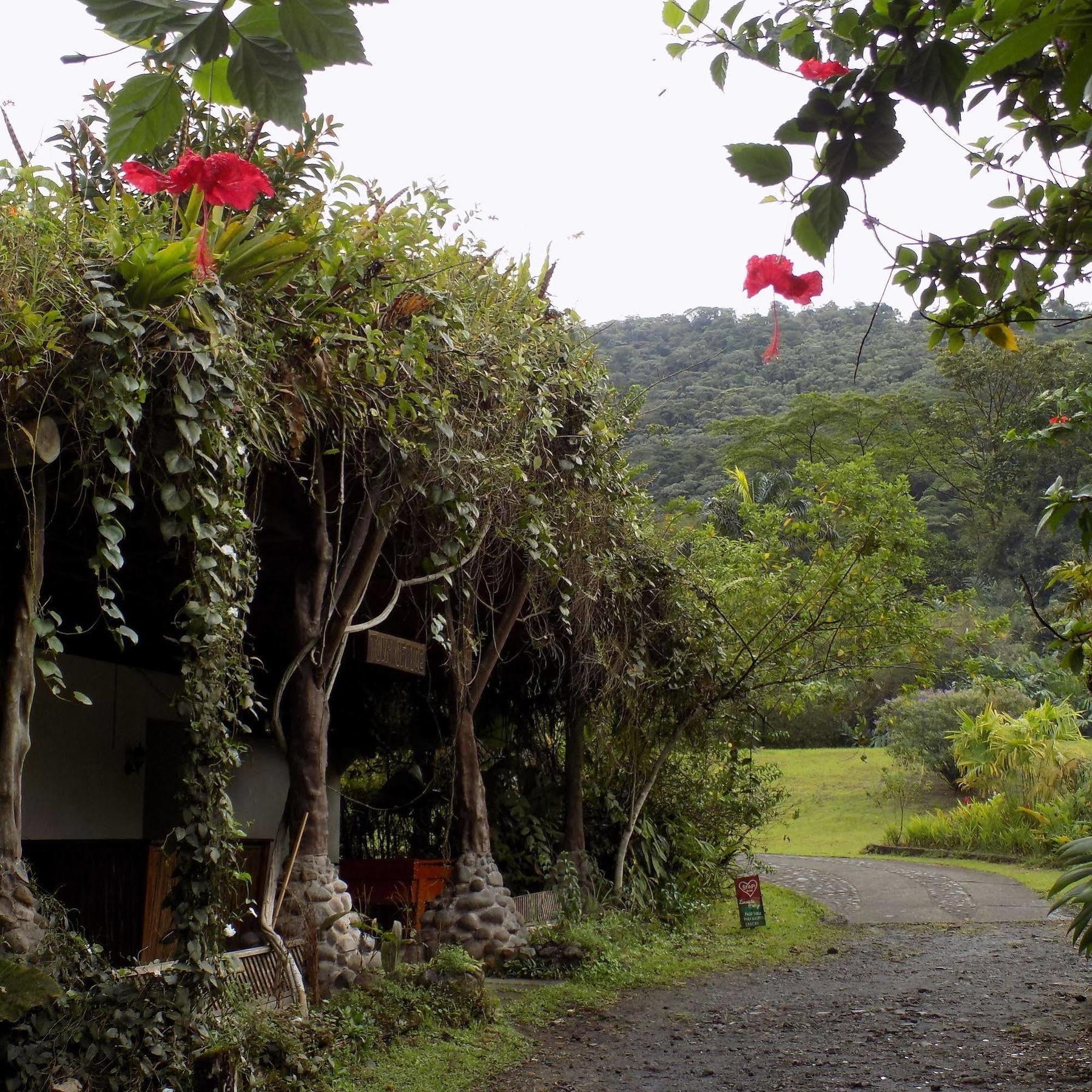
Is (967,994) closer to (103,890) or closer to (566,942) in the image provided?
(566,942)

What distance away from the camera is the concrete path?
1152 centimetres

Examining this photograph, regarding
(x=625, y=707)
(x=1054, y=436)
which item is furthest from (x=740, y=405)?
(x=1054, y=436)

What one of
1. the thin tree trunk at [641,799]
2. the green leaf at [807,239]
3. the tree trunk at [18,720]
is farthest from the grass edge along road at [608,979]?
the green leaf at [807,239]

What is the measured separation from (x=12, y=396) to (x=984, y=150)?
3387mm

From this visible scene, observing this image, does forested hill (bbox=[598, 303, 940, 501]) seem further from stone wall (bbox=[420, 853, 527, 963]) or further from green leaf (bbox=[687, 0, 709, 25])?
green leaf (bbox=[687, 0, 709, 25])

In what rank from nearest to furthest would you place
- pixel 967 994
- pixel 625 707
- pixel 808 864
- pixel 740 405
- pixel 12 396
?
pixel 12 396 → pixel 967 994 → pixel 625 707 → pixel 808 864 → pixel 740 405

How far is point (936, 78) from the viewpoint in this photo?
1.68 metres

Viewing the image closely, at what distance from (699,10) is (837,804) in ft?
77.2

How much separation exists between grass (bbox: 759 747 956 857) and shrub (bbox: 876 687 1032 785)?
1.03 m

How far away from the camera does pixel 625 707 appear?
1006 centimetres

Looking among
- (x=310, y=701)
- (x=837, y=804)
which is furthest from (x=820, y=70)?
(x=837, y=804)

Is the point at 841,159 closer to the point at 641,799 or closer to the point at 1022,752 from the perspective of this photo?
the point at 641,799

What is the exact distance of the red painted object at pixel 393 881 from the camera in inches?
350

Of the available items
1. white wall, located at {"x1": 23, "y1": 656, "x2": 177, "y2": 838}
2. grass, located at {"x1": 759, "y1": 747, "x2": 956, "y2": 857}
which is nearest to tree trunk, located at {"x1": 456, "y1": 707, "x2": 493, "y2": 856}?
white wall, located at {"x1": 23, "y1": 656, "x2": 177, "y2": 838}
